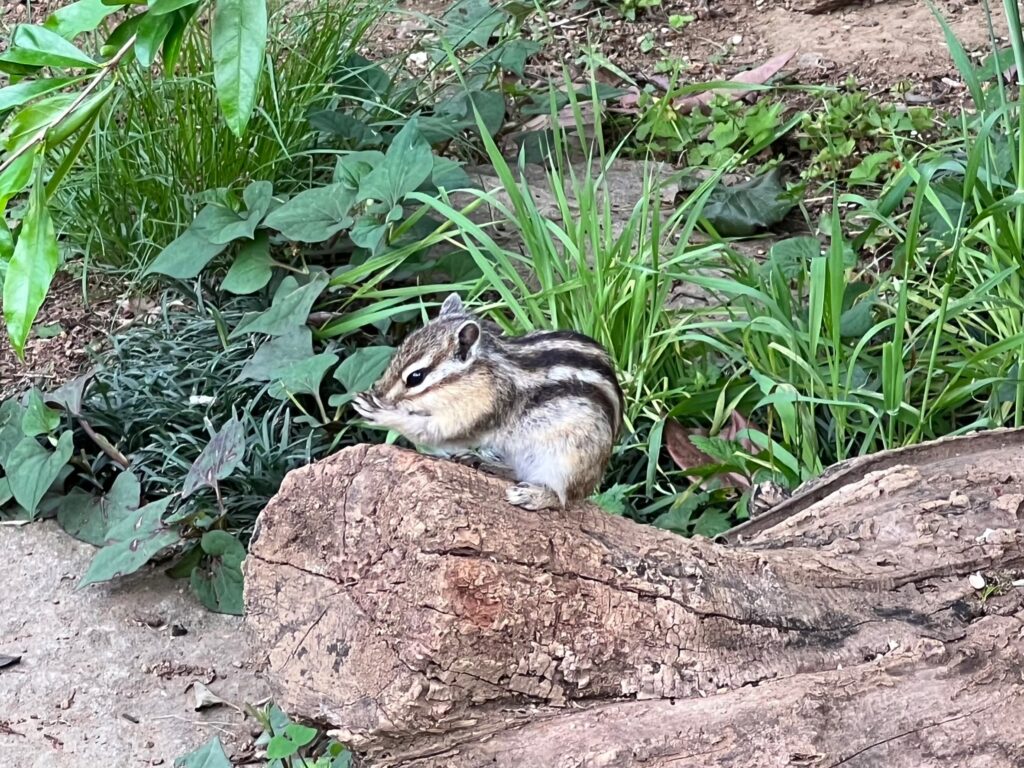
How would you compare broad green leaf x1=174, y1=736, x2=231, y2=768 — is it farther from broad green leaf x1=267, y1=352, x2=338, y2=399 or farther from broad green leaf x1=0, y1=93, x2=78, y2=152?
broad green leaf x1=0, y1=93, x2=78, y2=152

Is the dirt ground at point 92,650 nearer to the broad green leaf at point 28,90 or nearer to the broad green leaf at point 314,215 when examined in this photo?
the broad green leaf at point 314,215

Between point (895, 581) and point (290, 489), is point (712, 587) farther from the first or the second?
point (290, 489)

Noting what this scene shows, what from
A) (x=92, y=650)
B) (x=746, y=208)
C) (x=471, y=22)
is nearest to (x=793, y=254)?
(x=746, y=208)

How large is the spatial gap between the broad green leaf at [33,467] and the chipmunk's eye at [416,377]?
195cm

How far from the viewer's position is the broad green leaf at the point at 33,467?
13.6 feet

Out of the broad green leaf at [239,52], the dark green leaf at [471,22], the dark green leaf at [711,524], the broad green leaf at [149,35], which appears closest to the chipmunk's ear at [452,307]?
the dark green leaf at [711,524]

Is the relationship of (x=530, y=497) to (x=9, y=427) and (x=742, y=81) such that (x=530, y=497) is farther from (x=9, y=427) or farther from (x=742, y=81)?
(x=742, y=81)

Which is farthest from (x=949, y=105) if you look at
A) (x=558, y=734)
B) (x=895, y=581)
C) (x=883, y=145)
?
(x=558, y=734)

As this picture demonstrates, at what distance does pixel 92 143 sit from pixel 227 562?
2159 mm

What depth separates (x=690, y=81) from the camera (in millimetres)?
6238

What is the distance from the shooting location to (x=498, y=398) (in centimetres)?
277

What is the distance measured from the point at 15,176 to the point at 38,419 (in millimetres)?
2423

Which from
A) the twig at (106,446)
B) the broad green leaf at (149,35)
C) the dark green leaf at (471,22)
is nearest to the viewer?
the broad green leaf at (149,35)

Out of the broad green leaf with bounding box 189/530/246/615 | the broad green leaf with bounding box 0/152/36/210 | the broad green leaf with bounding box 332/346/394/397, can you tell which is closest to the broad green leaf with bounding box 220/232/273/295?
the broad green leaf with bounding box 332/346/394/397
